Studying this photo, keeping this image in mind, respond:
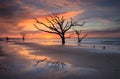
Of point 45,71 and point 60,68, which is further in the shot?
point 60,68

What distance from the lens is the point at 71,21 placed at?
36.3 m

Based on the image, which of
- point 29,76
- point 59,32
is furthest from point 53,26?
point 29,76

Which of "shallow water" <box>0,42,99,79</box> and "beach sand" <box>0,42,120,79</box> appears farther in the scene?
"beach sand" <box>0,42,120,79</box>

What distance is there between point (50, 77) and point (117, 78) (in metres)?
2.45

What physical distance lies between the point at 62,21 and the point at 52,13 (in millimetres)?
2591

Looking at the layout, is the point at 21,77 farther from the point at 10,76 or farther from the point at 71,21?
the point at 71,21

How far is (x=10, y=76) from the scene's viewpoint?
277 inches

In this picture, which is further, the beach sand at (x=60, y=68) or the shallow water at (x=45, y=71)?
the beach sand at (x=60, y=68)

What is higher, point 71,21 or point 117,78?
point 71,21

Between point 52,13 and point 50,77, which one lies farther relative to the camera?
point 52,13

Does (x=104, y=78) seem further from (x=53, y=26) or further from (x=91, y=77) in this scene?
(x=53, y=26)

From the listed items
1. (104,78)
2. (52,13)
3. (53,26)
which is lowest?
(104,78)

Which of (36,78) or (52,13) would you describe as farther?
(52,13)

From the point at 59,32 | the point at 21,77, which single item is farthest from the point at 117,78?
the point at 59,32
